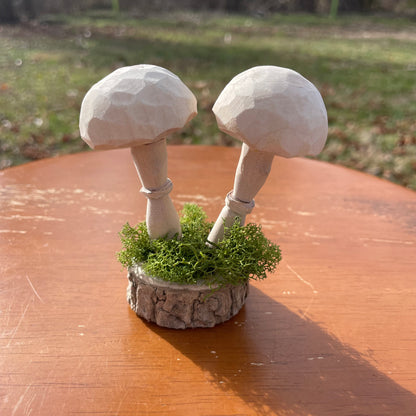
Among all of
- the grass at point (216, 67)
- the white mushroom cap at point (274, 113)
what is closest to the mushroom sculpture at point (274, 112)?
the white mushroom cap at point (274, 113)

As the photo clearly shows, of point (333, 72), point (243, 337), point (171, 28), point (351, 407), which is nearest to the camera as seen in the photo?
point (351, 407)

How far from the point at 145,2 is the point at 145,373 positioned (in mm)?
7061

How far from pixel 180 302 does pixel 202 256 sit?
0.10m

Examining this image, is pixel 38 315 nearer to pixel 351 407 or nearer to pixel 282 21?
pixel 351 407

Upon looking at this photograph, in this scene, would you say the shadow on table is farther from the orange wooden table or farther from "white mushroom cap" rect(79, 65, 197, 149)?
"white mushroom cap" rect(79, 65, 197, 149)

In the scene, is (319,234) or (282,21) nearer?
(319,234)

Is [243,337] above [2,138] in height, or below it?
above

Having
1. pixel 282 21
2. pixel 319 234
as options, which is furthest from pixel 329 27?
pixel 319 234

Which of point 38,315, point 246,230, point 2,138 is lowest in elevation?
point 2,138

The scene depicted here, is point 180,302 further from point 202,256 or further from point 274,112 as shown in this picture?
point 274,112

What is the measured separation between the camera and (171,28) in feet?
18.7

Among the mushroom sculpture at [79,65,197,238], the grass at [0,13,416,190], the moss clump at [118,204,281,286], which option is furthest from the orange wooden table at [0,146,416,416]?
the grass at [0,13,416,190]

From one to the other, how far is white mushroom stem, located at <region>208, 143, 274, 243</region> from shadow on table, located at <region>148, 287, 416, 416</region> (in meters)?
0.21

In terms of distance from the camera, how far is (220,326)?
913 mm
